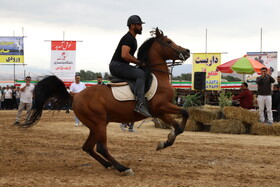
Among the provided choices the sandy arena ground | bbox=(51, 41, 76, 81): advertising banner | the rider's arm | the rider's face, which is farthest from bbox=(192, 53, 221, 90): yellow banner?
the rider's arm

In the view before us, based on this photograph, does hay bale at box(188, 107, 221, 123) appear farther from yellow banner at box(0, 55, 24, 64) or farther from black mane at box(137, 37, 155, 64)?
yellow banner at box(0, 55, 24, 64)

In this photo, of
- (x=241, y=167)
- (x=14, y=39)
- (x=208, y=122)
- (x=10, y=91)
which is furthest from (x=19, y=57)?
(x=241, y=167)

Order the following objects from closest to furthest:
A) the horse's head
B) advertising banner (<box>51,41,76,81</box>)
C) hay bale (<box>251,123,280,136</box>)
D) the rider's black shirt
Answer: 1. the rider's black shirt
2. the horse's head
3. hay bale (<box>251,123,280,136</box>)
4. advertising banner (<box>51,41,76,81</box>)

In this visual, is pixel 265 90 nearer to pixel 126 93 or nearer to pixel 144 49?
pixel 144 49

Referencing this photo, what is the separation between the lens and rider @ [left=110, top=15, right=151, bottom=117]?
7.82m

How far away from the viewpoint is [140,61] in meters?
8.29

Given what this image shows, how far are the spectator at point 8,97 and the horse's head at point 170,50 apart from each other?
29797 mm

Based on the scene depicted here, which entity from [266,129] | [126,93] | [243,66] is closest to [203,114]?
[266,129]

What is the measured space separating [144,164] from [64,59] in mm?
25056

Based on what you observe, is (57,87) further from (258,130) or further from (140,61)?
(258,130)

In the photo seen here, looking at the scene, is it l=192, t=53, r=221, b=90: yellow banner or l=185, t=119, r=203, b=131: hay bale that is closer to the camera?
l=185, t=119, r=203, b=131: hay bale

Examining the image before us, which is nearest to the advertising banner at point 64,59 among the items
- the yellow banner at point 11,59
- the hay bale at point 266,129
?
the yellow banner at point 11,59

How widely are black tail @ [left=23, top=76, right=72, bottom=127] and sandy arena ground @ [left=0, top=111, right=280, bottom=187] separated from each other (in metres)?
1.02

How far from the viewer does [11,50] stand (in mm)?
39156
